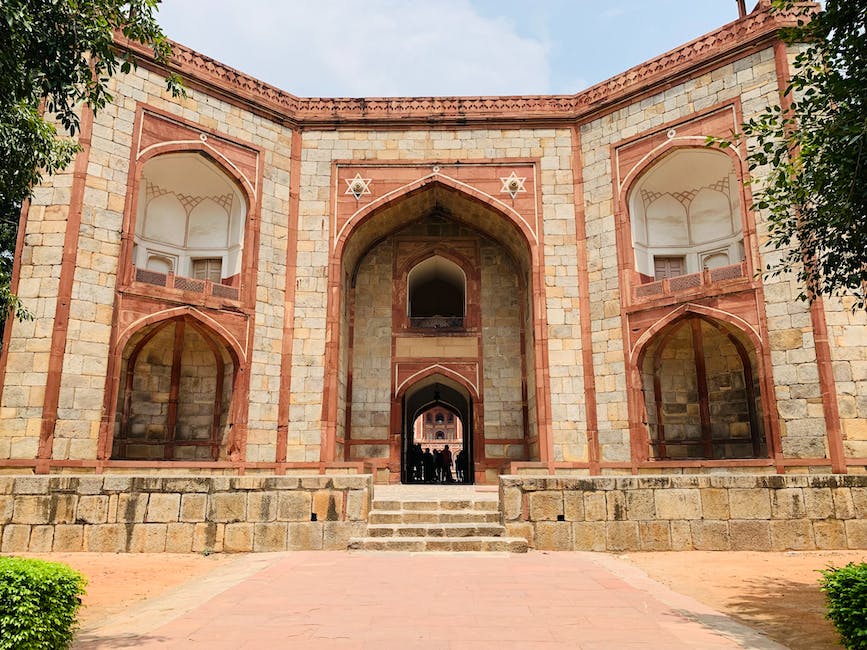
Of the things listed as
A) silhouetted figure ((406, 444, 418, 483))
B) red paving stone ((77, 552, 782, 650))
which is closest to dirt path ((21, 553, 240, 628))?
red paving stone ((77, 552, 782, 650))

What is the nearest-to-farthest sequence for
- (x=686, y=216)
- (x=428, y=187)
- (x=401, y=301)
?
(x=686, y=216) < (x=428, y=187) < (x=401, y=301)

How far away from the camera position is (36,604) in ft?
11.4

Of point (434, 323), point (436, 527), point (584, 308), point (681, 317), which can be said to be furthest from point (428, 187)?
point (436, 527)

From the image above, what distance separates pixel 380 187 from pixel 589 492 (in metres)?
Result: 9.17

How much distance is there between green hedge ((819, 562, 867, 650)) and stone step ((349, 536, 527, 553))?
12.8 feet

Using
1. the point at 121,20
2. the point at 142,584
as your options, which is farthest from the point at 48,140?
the point at 142,584

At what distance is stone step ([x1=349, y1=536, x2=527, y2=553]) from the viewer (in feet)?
24.4

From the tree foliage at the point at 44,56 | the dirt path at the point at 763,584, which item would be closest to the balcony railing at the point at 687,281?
the dirt path at the point at 763,584

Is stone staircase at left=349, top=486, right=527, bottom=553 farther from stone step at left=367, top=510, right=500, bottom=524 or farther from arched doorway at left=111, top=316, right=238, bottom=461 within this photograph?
arched doorway at left=111, top=316, right=238, bottom=461

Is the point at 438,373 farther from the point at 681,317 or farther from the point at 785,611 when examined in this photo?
the point at 785,611

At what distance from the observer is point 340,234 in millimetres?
14312

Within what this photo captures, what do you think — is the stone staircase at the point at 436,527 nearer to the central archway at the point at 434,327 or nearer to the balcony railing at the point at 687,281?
the central archway at the point at 434,327

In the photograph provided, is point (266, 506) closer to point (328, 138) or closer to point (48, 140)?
point (48, 140)

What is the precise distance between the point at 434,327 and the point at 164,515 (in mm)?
9669
